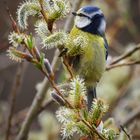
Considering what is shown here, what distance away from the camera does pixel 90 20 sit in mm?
1375

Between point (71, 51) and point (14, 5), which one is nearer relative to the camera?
point (71, 51)

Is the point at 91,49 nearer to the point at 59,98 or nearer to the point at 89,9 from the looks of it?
the point at 89,9

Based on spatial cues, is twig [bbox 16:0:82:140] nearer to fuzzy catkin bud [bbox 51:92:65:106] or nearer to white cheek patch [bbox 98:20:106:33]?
white cheek patch [bbox 98:20:106:33]

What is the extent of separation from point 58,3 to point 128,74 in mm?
1518

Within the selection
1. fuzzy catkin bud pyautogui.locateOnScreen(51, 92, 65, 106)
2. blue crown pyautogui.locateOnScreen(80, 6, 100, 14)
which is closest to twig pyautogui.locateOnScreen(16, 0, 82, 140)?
blue crown pyautogui.locateOnScreen(80, 6, 100, 14)

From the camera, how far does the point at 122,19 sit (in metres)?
2.82

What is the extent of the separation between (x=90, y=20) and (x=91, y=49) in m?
0.12

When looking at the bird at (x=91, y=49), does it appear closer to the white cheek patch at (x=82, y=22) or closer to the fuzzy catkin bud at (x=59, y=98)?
the white cheek patch at (x=82, y=22)

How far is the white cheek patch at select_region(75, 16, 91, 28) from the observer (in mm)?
1373

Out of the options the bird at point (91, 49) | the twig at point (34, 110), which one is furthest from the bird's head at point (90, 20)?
the twig at point (34, 110)

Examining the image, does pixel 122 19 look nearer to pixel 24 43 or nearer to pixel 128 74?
pixel 128 74

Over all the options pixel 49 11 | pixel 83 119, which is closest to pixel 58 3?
pixel 49 11

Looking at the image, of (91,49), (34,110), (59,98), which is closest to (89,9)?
(91,49)

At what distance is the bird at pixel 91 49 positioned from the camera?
1375mm
